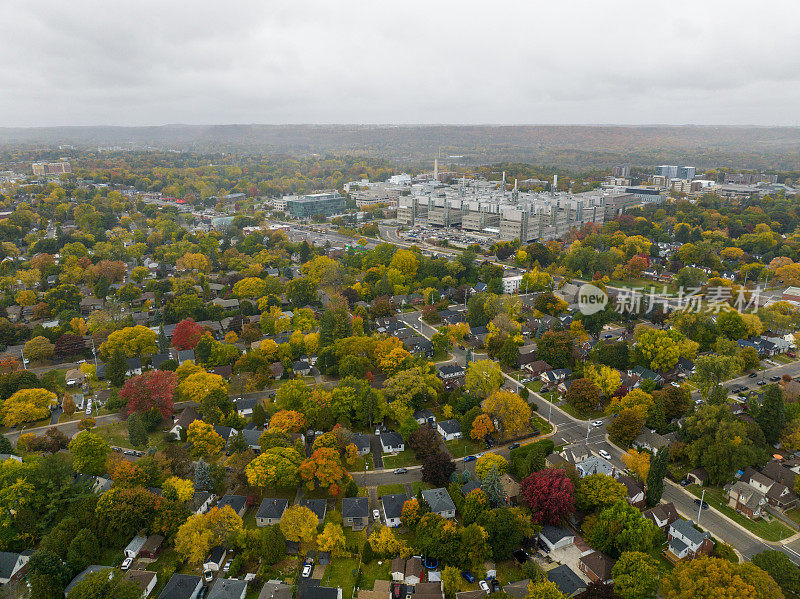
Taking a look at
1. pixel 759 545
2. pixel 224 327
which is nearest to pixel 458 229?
pixel 224 327

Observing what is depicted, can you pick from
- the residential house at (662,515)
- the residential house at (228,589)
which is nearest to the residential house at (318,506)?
the residential house at (228,589)

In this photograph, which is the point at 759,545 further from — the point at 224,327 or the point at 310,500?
the point at 224,327

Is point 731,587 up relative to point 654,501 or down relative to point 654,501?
up

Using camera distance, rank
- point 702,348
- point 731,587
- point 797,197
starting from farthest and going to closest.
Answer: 1. point 797,197
2. point 702,348
3. point 731,587

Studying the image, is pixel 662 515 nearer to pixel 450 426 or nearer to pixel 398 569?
pixel 450 426

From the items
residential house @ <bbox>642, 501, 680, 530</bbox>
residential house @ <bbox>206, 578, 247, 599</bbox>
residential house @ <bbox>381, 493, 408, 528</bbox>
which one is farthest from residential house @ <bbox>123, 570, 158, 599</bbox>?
residential house @ <bbox>642, 501, 680, 530</bbox>

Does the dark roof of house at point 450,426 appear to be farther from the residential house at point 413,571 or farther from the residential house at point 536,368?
the residential house at point 413,571

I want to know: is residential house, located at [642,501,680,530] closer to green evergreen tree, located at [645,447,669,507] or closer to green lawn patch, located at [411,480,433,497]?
green evergreen tree, located at [645,447,669,507]
